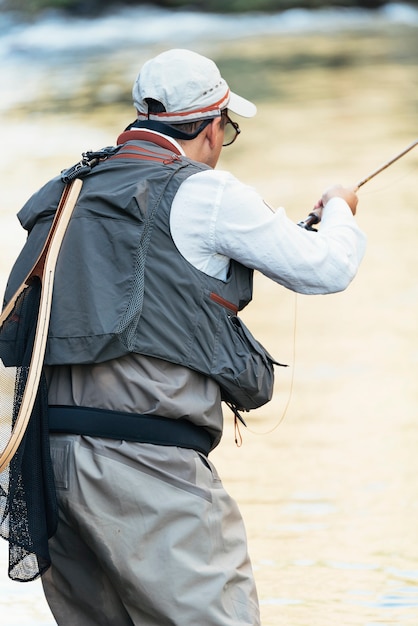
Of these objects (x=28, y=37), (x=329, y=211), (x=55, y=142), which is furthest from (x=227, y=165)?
(x=329, y=211)

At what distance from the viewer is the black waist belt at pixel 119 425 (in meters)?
2.40

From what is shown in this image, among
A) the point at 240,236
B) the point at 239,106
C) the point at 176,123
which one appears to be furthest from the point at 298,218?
the point at 240,236

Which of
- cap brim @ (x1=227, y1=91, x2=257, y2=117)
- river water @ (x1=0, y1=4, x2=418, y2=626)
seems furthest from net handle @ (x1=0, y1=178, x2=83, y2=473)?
river water @ (x1=0, y1=4, x2=418, y2=626)

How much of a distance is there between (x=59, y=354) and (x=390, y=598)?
1.62 meters

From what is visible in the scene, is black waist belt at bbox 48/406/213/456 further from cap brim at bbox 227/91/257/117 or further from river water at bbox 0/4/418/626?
river water at bbox 0/4/418/626

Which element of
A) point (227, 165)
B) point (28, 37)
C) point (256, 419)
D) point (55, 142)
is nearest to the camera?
point (256, 419)

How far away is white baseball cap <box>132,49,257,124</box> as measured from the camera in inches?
101

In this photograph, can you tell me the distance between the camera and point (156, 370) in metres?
2.41

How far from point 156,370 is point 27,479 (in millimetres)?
299

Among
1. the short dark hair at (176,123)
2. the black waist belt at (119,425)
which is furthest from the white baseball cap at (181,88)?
the black waist belt at (119,425)

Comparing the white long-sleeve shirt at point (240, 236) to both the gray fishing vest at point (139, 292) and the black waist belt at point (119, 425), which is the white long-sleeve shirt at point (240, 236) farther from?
the black waist belt at point (119, 425)

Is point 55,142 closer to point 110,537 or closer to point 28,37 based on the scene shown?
point 28,37

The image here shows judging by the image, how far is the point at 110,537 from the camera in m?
2.38

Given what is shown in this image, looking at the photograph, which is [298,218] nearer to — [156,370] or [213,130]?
[213,130]
